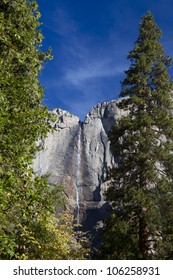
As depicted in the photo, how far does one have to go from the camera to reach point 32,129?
957 cm

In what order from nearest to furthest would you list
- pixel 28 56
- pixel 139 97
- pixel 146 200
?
1. pixel 28 56
2. pixel 146 200
3. pixel 139 97

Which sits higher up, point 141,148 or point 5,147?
point 141,148

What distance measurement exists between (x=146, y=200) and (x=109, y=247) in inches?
125

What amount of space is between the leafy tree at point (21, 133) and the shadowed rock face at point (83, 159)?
182 feet

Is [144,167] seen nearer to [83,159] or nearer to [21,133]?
[21,133]

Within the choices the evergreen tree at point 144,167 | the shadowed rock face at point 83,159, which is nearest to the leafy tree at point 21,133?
the evergreen tree at point 144,167

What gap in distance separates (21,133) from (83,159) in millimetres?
67659

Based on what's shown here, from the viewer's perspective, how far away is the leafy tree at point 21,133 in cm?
832

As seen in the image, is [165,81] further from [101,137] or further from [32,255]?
[101,137]

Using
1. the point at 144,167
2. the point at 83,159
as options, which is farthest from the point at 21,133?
the point at 83,159

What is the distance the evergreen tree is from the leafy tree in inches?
216

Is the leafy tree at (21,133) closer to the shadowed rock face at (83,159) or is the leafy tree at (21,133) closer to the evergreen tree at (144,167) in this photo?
the evergreen tree at (144,167)

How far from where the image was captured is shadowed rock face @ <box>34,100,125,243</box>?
2731 inches
